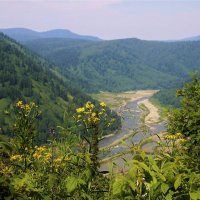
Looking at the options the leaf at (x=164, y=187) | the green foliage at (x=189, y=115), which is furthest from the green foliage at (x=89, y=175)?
the green foliage at (x=189, y=115)

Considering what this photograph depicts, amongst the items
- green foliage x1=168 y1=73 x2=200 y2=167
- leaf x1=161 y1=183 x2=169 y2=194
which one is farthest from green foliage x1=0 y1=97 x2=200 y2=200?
green foliage x1=168 y1=73 x2=200 y2=167

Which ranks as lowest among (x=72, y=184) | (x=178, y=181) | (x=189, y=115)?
(x=189, y=115)

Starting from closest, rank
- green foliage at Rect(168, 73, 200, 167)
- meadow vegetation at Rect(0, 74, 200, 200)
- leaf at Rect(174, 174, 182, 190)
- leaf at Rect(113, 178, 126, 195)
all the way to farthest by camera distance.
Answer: leaf at Rect(174, 174, 182, 190), leaf at Rect(113, 178, 126, 195), meadow vegetation at Rect(0, 74, 200, 200), green foliage at Rect(168, 73, 200, 167)

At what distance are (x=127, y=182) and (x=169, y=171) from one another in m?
0.59

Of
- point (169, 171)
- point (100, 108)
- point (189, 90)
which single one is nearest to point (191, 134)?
point (189, 90)

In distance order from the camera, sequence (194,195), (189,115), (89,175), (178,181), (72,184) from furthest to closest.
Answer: (189,115) < (89,175) < (72,184) < (178,181) < (194,195)

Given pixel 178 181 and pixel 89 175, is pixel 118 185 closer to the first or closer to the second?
pixel 89 175

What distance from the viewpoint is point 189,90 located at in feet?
115

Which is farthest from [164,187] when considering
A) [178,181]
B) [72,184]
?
[72,184]

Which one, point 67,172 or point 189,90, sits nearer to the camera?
point 67,172

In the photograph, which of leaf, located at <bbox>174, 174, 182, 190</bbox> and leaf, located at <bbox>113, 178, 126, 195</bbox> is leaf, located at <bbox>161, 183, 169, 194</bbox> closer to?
leaf, located at <bbox>174, 174, 182, 190</bbox>

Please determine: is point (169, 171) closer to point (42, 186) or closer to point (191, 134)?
point (42, 186)

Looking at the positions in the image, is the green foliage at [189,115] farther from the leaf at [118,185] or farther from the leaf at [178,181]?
the leaf at [118,185]

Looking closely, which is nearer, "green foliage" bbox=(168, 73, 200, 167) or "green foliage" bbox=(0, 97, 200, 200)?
"green foliage" bbox=(0, 97, 200, 200)
